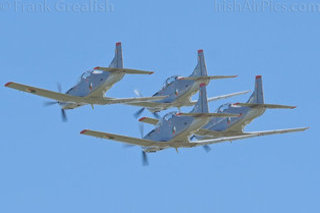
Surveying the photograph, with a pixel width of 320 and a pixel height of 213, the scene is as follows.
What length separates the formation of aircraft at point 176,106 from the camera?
78875 mm

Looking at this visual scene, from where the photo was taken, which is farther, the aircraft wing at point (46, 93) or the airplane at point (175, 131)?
the aircraft wing at point (46, 93)

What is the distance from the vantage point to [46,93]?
8406 cm

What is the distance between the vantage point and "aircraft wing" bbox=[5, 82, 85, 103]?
8256cm

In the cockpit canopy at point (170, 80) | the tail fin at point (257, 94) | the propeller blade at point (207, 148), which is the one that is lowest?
the propeller blade at point (207, 148)

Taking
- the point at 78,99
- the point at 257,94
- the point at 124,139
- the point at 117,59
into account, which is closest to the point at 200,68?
the point at 257,94

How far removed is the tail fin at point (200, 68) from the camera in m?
92.2

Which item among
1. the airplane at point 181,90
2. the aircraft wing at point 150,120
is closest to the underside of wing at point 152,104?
the airplane at point 181,90

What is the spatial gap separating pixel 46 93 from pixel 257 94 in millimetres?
19333

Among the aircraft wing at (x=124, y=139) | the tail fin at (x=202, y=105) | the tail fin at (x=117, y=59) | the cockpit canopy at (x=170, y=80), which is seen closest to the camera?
the aircraft wing at (x=124, y=139)

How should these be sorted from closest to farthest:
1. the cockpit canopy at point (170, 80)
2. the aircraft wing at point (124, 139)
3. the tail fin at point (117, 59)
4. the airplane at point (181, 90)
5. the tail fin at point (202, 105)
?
the aircraft wing at point (124, 139) < the tail fin at point (202, 105) < the tail fin at point (117, 59) < the airplane at point (181, 90) < the cockpit canopy at point (170, 80)

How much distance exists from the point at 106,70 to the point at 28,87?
279 inches

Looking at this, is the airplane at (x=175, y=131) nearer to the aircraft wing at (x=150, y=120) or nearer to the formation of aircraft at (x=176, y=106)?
the formation of aircraft at (x=176, y=106)

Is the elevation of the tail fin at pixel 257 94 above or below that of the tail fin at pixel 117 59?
below

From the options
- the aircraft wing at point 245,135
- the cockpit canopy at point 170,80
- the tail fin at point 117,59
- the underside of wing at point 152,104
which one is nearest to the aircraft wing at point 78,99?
the tail fin at point 117,59
